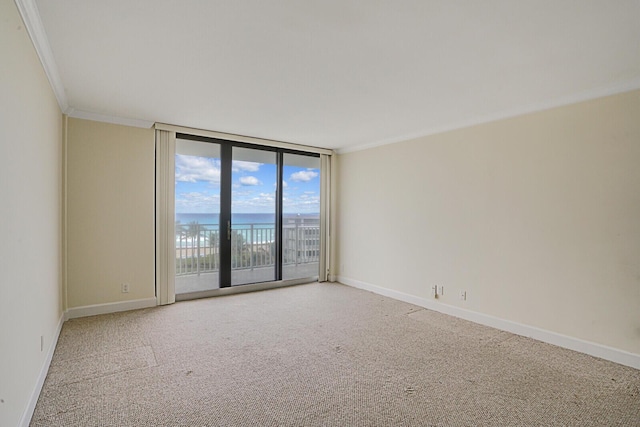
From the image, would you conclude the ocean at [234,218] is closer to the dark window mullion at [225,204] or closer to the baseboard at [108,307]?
the dark window mullion at [225,204]

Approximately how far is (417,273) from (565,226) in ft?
6.19

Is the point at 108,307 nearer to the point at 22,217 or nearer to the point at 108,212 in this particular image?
the point at 108,212

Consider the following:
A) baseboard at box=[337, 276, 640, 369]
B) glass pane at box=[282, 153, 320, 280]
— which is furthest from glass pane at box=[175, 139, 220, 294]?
baseboard at box=[337, 276, 640, 369]

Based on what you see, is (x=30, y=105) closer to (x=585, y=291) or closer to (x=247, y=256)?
(x=247, y=256)

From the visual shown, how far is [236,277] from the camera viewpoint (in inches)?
230

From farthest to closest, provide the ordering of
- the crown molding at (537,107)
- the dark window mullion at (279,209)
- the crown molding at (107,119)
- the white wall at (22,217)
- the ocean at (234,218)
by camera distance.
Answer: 1. the dark window mullion at (279,209)
2. the ocean at (234,218)
3. the crown molding at (107,119)
4. the crown molding at (537,107)
5. the white wall at (22,217)

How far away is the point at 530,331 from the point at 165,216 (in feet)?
14.8

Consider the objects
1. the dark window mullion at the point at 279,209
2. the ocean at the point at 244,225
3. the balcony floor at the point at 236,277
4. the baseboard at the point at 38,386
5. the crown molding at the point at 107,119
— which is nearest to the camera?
the baseboard at the point at 38,386

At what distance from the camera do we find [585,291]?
313 centimetres

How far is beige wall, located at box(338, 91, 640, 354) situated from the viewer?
293 cm

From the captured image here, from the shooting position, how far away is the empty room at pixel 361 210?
203 centimetres

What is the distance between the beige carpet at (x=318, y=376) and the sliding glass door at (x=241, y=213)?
1602 mm

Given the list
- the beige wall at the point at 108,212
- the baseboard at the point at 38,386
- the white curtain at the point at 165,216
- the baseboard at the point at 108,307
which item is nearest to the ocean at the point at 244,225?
the white curtain at the point at 165,216

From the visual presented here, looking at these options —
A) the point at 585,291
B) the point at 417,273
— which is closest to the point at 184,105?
the point at 417,273
